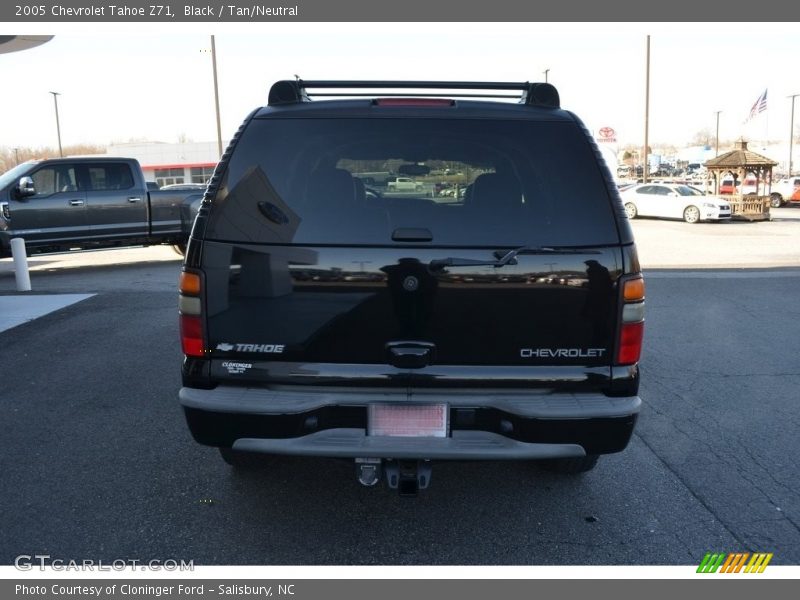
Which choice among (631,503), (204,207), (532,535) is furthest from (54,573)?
(631,503)

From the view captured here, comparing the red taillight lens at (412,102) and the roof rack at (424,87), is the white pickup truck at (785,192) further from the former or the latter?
the red taillight lens at (412,102)

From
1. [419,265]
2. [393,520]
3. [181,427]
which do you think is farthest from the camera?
[181,427]

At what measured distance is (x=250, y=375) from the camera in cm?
298

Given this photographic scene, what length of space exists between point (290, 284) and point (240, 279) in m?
0.22

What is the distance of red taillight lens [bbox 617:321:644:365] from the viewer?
116 inches

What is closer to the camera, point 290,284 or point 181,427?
point 290,284

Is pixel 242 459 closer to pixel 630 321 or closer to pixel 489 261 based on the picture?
pixel 489 261

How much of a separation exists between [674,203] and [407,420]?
80.8ft

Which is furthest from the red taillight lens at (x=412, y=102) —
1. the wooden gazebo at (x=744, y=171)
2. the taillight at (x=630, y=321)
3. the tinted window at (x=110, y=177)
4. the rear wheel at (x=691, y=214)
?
the wooden gazebo at (x=744, y=171)

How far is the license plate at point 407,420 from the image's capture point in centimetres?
290

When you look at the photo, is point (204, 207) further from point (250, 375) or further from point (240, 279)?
point (250, 375)

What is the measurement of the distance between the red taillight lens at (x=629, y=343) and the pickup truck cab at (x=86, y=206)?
1133 centimetres

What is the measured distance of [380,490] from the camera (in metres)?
3.74

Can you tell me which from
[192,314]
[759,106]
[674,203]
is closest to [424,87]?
[192,314]
